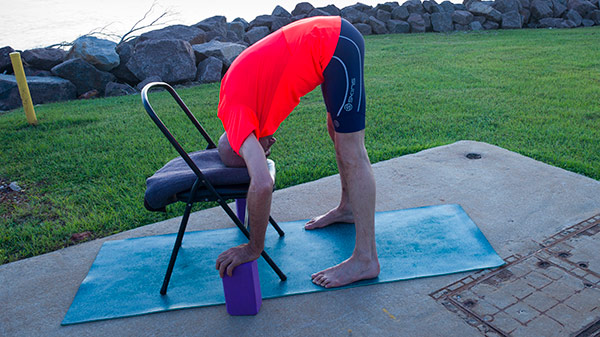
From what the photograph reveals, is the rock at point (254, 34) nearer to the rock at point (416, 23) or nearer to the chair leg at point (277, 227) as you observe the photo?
the rock at point (416, 23)

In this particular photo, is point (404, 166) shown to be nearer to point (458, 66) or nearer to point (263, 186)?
point (263, 186)

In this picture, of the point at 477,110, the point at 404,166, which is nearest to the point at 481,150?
the point at 404,166

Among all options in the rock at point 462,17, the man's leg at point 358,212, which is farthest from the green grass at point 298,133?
the rock at point 462,17

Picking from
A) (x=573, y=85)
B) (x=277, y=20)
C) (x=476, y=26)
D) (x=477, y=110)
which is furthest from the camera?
(x=476, y=26)

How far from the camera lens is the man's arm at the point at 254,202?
7.49 feet

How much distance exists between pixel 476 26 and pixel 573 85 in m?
9.09

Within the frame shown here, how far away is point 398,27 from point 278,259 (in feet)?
46.0

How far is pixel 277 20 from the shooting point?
566 inches

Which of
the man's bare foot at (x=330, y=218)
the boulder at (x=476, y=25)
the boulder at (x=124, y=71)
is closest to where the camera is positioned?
the man's bare foot at (x=330, y=218)

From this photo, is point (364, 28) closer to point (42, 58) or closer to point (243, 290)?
point (42, 58)

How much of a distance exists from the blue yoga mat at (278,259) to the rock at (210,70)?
20.9ft

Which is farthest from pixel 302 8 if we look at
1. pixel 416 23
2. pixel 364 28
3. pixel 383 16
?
pixel 416 23

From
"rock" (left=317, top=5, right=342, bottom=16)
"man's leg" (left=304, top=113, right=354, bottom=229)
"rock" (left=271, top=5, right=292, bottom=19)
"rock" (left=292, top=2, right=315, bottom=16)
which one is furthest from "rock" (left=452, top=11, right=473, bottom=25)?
"man's leg" (left=304, top=113, right=354, bottom=229)

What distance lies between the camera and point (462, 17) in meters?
15.7
